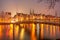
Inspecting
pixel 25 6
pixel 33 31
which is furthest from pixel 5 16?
pixel 33 31

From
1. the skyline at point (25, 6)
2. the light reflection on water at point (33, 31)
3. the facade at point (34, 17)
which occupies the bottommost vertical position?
the light reflection on water at point (33, 31)

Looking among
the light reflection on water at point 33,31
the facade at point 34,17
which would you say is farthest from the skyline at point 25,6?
the light reflection on water at point 33,31

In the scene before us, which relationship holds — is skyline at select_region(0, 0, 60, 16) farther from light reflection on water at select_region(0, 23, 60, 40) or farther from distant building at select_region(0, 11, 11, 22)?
light reflection on water at select_region(0, 23, 60, 40)

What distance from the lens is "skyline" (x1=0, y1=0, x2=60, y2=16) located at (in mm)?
2135

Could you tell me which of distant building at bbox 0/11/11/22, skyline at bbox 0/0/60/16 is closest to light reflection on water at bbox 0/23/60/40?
distant building at bbox 0/11/11/22

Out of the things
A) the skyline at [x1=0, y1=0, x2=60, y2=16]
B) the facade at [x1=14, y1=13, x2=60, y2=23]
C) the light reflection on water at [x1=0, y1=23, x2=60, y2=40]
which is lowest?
the light reflection on water at [x1=0, y1=23, x2=60, y2=40]

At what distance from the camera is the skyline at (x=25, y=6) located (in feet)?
7.00

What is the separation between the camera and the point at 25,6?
2.17 metres

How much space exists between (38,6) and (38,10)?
0.21 ft

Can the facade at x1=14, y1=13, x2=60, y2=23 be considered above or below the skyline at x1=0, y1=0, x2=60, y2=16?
below

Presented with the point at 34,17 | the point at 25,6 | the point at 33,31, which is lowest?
the point at 33,31

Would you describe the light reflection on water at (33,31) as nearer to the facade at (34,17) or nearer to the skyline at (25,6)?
the facade at (34,17)

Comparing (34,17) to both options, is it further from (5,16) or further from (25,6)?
(5,16)

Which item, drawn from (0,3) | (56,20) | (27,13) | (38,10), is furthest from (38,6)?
(0,3)
